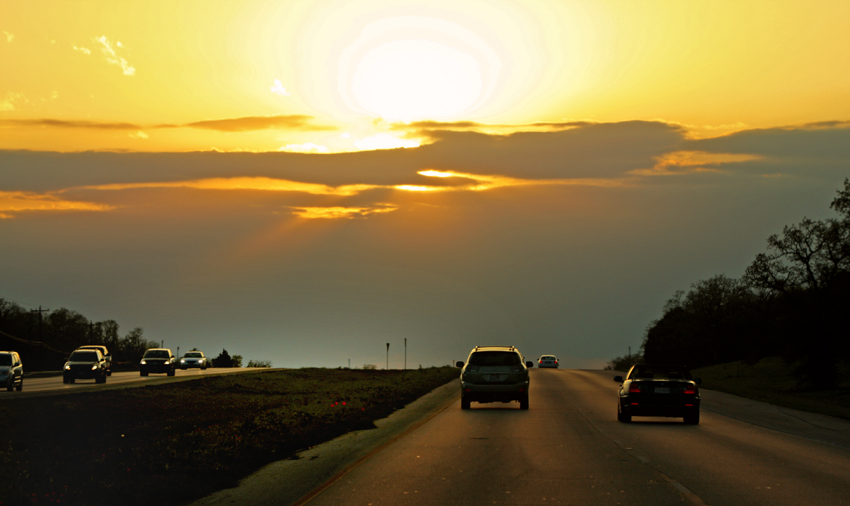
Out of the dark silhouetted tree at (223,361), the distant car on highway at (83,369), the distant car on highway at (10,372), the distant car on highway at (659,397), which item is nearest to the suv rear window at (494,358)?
the distant car on highway at (659,397)

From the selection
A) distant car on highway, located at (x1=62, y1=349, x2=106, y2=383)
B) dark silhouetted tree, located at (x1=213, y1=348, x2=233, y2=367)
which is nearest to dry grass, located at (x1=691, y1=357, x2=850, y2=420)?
distant car on highway, located at (x1=62, y1=349, x2=106, y2=383)

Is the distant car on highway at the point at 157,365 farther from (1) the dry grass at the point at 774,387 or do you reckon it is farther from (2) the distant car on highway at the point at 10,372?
(1) the dry grass at the point at 774,387

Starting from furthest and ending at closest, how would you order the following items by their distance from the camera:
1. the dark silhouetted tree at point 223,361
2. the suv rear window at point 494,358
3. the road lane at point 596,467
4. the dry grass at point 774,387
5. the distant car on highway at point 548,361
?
the dark silhouetted tree at point 223,361 < the distant car on highway at point 548,361 < the dry grass at point 774,387 < the suv rear window at point 494,358 < the road lane at point 596,467

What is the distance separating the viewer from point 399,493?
36.1 feet

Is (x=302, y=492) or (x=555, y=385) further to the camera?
(x=555, y=385)

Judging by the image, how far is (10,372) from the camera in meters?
36.7

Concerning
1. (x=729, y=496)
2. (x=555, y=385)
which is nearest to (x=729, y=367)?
(x=555, y=385)

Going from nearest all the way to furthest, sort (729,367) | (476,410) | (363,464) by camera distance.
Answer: (363,464) < (476,410) < (729,367)

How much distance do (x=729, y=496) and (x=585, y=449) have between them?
577 centimetres

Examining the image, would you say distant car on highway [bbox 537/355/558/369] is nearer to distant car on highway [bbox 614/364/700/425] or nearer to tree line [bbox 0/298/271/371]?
tree line [bbox 0/298/271/371]

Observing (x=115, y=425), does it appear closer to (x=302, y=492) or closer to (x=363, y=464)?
(x=363, y=464)

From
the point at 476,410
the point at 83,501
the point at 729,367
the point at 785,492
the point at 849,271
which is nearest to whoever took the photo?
the point at 83,501

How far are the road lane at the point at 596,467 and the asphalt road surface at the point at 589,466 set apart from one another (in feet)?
0.06

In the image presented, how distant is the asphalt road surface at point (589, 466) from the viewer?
10.8 metres
